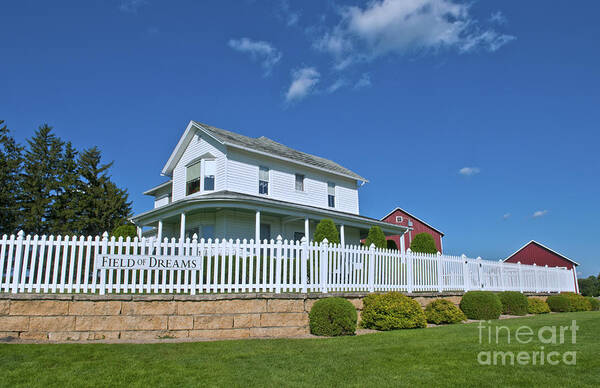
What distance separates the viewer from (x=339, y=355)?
6.62m

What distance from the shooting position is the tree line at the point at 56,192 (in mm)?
30375

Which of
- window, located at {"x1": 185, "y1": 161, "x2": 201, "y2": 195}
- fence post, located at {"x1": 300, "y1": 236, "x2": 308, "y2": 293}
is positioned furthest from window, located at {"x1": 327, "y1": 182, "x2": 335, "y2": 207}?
fence post, located at {"x1": 300, "y1": 236, "x2": 308, "y2": 293}

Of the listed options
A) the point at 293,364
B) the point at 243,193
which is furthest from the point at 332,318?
the point at 243,193

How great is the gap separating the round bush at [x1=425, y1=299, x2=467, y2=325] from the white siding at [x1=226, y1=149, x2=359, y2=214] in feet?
36.0

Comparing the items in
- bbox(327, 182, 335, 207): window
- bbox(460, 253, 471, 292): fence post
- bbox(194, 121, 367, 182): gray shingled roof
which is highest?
bbox(194, 121, 367, 182): gray shingled roof

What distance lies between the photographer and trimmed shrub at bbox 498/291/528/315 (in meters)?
15.1

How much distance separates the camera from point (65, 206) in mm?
31859

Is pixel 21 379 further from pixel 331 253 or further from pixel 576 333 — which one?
pixel 576 333

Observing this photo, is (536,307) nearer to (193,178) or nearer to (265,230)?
(265,230)

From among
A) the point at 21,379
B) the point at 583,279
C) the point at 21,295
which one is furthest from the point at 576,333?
the point at 583,279

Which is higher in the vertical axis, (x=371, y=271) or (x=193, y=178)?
(x=193, y=178)

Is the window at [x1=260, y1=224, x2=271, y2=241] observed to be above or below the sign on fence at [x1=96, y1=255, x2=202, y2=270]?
above

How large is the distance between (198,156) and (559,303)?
1782 centimetres

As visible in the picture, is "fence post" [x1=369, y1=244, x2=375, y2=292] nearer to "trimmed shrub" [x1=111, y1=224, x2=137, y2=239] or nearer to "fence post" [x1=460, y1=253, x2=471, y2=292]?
"fence post" [x1=460, y1=253, x2=471, y2=292]
